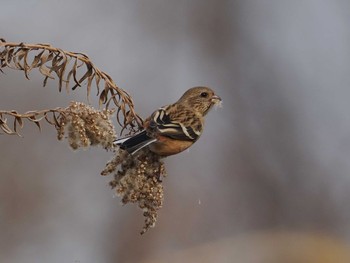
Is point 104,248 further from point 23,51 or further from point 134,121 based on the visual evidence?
point 23,51

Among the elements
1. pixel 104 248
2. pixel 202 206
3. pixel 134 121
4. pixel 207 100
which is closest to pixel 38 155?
pixel 104 248

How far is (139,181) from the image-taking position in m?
3.69

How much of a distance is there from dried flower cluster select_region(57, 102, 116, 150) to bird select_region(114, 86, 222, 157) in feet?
0.22

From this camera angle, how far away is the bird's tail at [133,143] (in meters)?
3.70

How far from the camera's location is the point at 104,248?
7.00m

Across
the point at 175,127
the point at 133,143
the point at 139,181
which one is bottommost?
the point at 139,181

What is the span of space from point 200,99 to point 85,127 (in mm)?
1379

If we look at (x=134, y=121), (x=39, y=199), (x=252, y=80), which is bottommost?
(x=134, y=121)

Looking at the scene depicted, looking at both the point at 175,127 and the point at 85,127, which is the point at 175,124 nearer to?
the point at 175,127

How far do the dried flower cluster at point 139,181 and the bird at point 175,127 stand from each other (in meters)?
0.06

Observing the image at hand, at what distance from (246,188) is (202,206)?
481 millimetres

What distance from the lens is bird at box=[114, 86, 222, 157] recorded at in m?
3.83

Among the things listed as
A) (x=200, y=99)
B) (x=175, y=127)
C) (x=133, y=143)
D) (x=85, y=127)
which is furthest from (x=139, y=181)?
(x=200, y=99)

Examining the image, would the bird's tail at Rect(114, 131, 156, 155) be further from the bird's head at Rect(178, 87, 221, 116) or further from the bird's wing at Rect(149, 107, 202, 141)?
the bird's head at Rect(178, 87, 221, 116)
